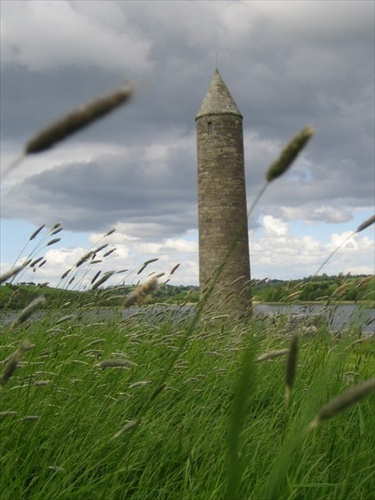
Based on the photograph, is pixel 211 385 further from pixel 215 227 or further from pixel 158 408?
pixel 215 227

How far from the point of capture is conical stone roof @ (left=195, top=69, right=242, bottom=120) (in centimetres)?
1993

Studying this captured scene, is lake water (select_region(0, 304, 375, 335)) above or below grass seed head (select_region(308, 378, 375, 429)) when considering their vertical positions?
above

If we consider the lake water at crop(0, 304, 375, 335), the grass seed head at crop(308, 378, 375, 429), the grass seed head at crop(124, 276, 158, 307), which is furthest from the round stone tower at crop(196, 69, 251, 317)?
the grass seed head at crop(308, 378, 375, 429)

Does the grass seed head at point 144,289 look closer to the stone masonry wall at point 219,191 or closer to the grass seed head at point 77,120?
the grass seed head at point 77,120

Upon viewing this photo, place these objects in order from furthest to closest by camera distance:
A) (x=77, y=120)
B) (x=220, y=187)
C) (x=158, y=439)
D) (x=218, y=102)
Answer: (x=218, y=102) → (x=220, y=187) → (x=158, y=439) → (x=77, y=120)

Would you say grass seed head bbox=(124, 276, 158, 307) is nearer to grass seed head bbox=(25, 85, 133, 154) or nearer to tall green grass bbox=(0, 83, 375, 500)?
tall green grass bbox=(0, 83, 375, 500)

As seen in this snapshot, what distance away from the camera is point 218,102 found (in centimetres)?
2017

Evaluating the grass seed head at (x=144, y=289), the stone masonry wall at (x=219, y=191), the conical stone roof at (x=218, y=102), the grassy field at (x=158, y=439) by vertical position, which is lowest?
the grassy field at (x=158, y=439)

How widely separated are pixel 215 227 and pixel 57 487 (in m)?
17.4

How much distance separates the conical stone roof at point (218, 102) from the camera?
19934mm

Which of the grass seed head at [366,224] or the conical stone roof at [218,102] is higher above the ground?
the conical stone roof at [218,102]

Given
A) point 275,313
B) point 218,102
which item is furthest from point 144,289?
point 218,102

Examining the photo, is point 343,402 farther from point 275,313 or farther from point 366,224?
point 275,313

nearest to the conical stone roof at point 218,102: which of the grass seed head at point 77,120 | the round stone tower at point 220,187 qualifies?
the round stone tower at point 220,187
